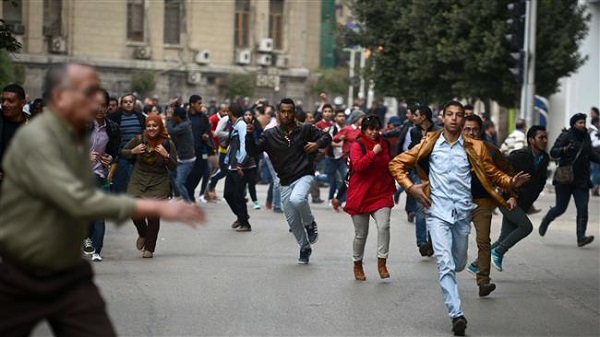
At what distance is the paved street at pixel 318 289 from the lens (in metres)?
10.6

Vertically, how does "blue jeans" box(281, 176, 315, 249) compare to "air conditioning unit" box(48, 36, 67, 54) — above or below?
below

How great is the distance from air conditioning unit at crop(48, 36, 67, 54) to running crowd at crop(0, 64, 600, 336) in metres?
20.0

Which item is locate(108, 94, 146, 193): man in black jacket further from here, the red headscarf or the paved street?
the red headscarf

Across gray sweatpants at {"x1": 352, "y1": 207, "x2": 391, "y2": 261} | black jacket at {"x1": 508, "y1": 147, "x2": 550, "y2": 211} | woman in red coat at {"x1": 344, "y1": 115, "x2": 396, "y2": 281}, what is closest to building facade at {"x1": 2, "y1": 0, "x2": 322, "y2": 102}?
black jacket at {"x1": 508, "y1": 147, "x2": 550, "y2": 211}

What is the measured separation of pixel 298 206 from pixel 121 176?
8.22 ft

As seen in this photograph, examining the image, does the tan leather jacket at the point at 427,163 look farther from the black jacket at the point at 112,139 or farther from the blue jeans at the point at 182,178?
the blue jeans at the point at 182,178

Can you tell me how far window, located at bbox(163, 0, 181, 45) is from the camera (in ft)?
146

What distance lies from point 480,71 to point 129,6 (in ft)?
40.4

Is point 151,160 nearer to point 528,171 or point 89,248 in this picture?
point 89,248

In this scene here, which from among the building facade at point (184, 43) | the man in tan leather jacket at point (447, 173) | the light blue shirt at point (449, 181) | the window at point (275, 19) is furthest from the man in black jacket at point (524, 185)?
the window at point (275, 19)

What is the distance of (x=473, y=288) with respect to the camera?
13.2 metres

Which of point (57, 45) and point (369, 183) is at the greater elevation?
point (57, 45)

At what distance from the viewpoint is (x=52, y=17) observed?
40562mm

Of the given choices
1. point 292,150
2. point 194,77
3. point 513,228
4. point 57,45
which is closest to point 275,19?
point 194,77
